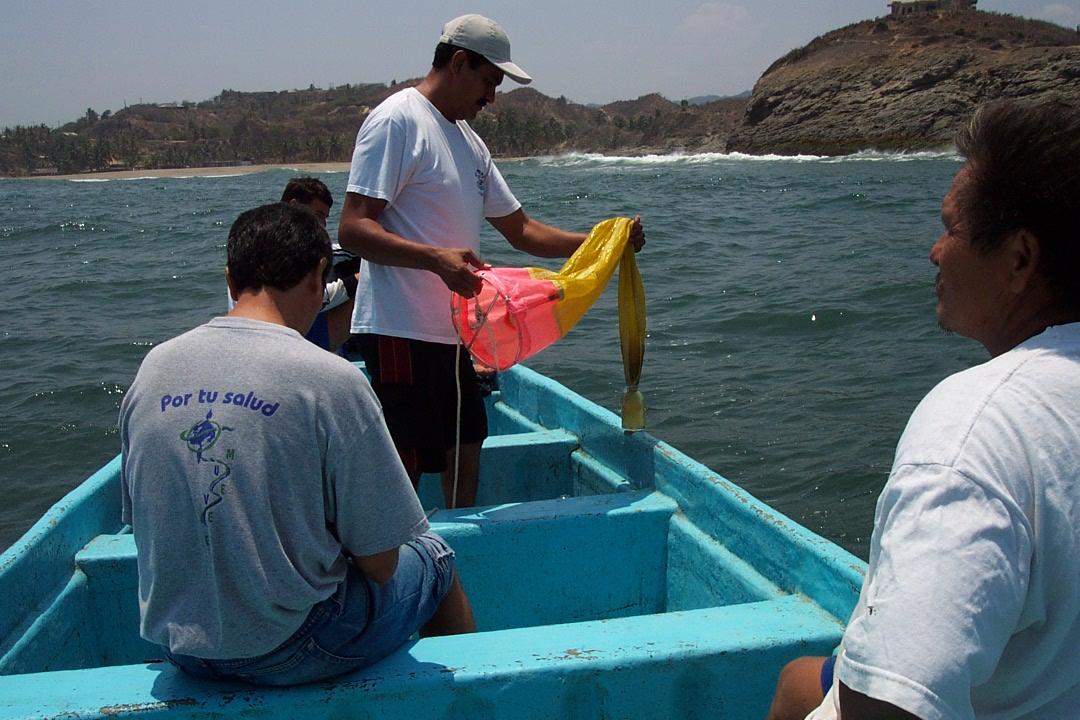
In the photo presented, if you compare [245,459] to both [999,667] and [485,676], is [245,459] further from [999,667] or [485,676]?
[999,667]

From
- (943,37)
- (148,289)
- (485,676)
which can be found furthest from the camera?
(943,37)

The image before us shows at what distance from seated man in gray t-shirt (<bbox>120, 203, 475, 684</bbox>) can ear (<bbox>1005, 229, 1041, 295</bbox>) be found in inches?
46.2

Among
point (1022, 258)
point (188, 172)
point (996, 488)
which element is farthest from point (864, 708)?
point (188, 172)

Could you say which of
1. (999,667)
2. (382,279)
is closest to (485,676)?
(999,667)

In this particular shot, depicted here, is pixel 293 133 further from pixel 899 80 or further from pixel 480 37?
pixel 480 37

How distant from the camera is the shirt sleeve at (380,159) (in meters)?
3.05

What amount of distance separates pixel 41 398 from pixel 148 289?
19.1 ft

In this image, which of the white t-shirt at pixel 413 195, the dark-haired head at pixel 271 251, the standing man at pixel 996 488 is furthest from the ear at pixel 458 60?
the standing man at pixel 996 488

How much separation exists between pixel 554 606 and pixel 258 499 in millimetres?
1446

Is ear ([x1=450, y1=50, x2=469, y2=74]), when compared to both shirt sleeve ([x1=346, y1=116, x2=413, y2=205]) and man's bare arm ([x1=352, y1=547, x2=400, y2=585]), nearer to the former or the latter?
shirt sleeve ([x1=346, y1=116, x2=413, y2=205])

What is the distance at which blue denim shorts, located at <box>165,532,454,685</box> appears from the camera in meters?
1.97

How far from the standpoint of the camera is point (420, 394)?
3.27 meters

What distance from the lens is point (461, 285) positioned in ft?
9.65

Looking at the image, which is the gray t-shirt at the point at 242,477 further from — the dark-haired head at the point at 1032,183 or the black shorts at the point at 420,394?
the black shorts at the point at 420,394
